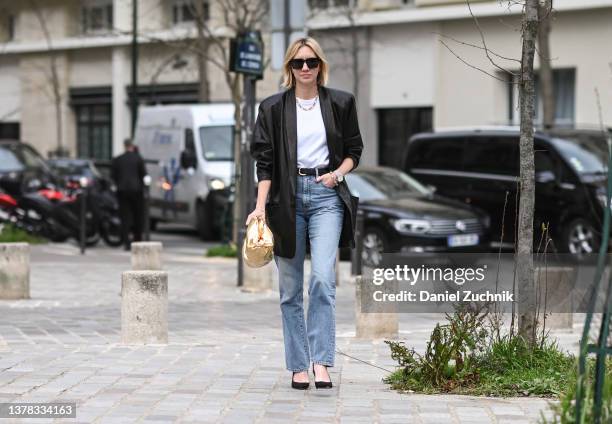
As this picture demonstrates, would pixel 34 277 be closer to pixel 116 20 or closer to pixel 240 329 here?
pixel 240 329

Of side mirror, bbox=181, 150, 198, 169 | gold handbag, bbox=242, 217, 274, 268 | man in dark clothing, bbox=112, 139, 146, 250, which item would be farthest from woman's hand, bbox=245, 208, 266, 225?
side mirror, bbox=181, 150, 198, 169

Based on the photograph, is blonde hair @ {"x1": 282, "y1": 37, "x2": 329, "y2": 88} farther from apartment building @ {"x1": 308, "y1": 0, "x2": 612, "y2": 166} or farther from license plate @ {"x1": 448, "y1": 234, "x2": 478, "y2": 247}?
apartment building @ {"x1": 308, "y1": 0, "x2": 612, "y2": 166}

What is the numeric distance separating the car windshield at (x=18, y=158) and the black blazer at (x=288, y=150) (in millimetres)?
18055

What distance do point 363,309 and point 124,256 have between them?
11002 mm

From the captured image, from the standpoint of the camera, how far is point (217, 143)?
25656mm

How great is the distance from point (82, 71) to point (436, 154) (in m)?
26.7

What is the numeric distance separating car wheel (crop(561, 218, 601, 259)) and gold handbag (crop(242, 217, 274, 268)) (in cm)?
1212

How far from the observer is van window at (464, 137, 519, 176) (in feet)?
66.8

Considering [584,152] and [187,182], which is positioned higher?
[584,152]

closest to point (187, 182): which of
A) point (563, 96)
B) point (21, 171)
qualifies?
point (21, 171)

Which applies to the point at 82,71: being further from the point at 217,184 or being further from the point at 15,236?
the point at 15,236

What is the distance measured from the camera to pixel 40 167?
2547 cm

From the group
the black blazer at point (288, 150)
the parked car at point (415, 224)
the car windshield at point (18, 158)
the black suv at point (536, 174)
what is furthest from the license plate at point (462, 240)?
the black blazer at point (288, 150)

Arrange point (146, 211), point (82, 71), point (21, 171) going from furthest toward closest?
point (82, 71)
point (21, 171)
point (146, 211)
